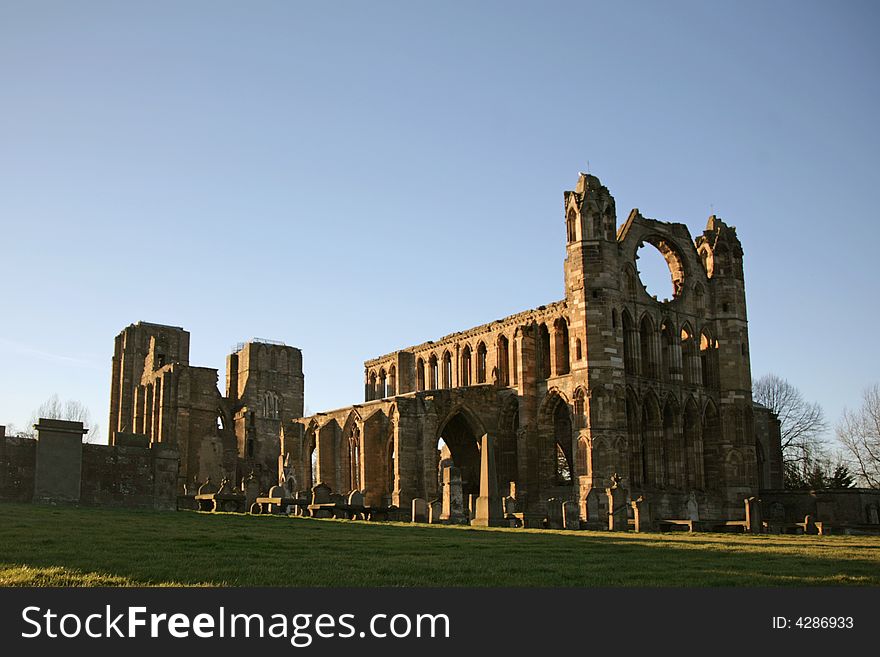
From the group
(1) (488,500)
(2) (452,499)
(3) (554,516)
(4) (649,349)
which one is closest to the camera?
(1) (488,500)

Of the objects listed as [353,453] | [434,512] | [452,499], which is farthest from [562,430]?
[434,512]

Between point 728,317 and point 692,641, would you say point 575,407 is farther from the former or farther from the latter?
point 692,641

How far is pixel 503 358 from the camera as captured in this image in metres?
52.6

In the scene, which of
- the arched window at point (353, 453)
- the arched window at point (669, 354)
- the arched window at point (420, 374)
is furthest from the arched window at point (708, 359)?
the arched window at point (353, 453)

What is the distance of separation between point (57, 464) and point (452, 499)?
43.0 feet

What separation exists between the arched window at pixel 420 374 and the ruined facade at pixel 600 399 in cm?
554

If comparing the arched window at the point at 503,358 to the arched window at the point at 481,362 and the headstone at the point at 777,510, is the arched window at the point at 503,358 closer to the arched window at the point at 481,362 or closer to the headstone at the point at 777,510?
the arched window at the point at 481,362

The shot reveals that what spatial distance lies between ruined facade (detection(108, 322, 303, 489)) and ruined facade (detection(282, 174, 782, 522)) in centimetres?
1095

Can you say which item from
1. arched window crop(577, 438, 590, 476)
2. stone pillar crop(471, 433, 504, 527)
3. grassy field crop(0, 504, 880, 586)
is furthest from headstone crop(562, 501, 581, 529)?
grassy field crop(0, 504, 880, 586)

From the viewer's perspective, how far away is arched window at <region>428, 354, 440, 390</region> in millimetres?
58500

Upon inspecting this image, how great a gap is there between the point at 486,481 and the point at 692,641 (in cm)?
2418

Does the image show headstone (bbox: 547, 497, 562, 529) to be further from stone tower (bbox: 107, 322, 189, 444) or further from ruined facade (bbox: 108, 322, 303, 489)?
stone tower (bbox: 107, 322, 189, 444)

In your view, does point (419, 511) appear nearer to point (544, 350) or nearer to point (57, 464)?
point (57, 464)

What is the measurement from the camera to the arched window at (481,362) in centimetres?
5447
